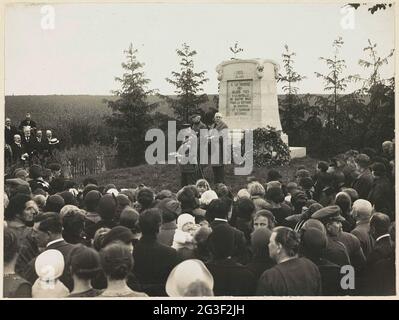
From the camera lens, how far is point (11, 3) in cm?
790

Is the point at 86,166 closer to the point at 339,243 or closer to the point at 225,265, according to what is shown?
the point at 225,265

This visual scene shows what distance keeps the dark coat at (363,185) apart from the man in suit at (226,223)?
215 cm

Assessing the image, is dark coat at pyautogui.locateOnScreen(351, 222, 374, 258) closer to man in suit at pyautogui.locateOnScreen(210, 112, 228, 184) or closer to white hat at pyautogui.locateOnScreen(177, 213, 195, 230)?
white hat at pyautogui.locateOnScreen(177, 213, 195, 230)

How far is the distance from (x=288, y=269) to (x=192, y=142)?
10.8 ft

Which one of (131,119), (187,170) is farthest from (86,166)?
(187,170)

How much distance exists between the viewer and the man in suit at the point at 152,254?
18.6 feet

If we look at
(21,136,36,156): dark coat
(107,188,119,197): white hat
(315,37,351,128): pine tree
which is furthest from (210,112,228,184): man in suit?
(21,136,36,156): dark coat

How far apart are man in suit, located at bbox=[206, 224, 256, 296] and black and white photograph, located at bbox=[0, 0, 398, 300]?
2.3 inches

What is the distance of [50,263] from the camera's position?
604cm

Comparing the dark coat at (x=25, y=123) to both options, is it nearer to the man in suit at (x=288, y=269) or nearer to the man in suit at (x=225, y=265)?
the man in suit at (x=225, y=265)

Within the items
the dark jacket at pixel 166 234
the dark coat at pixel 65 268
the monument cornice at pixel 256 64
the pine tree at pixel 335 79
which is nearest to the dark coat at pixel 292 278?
the dark jacket at pixel 166 234

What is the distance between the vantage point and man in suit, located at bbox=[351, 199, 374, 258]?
6.55 m

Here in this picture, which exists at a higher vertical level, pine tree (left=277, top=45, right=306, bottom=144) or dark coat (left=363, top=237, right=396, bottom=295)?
pine tree (left=277, top=45, right=306, bottom=144)

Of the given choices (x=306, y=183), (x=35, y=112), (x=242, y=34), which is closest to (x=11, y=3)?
(x=35, y=112)
